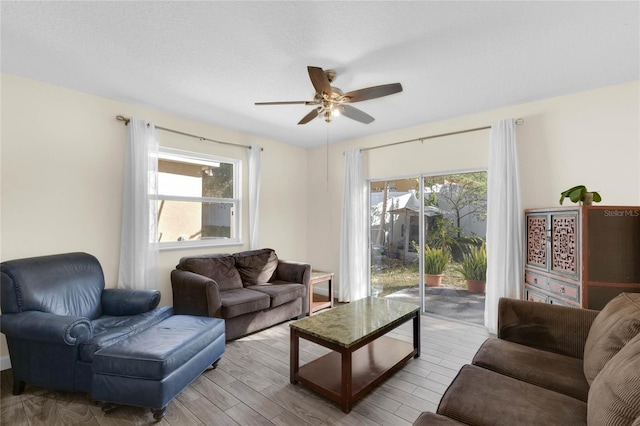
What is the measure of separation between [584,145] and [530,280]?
1.48 m

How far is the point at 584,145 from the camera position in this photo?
291cm

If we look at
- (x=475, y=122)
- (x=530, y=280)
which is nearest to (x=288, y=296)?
→ (x=530, y=280)

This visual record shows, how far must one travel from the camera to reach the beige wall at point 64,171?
256 cm

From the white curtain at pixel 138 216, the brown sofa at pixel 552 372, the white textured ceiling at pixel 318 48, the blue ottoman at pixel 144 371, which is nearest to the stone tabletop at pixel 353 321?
the brown sofa at pixel 552 372

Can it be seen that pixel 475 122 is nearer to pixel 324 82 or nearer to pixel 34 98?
pixel 324 82

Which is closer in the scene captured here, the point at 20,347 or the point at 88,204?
the point at 20,347

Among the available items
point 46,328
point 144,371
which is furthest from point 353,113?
point 46,328

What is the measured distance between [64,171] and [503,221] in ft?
15.2

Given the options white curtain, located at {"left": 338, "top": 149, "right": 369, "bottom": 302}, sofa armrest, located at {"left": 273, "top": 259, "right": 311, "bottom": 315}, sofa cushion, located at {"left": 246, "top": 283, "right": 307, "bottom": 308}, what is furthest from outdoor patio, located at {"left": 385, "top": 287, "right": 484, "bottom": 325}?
sofa cushion, located at {"left": 246, "top": 283, "right": 307, "bottom": 308}

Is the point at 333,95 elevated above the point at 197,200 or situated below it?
above

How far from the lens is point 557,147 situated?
3.06 meters

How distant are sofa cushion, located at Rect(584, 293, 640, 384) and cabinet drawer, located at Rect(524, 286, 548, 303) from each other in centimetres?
122

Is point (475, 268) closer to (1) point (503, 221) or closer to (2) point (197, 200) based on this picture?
(1) point (503, 221)

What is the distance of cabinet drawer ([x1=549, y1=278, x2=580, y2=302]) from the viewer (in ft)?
7.89
